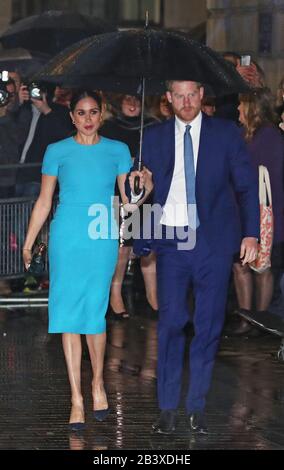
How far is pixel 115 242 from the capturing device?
10.0 meters

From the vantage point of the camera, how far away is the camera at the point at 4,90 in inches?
652

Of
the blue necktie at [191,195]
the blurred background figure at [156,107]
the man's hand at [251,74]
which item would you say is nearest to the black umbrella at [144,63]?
the blue necktie at [191,195]

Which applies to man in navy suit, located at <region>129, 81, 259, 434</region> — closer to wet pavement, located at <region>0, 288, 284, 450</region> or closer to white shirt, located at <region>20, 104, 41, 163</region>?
wet pavement, located at <region>0, 288, 284, 450</region>

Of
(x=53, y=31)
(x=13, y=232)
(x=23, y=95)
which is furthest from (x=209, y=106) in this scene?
(x=53, y=31)

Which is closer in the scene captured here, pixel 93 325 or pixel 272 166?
pixel 93 325

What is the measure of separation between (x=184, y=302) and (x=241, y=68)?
4881 millimetres

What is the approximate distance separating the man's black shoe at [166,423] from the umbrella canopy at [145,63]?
1.99 m

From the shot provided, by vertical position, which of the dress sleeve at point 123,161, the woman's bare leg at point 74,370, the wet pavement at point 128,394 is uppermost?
the dress sleeve at point 123,161

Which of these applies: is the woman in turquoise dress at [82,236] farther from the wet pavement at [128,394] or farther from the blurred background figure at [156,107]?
the blurred background figure at [156,107]

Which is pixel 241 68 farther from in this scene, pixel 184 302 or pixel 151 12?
pixel 151 12

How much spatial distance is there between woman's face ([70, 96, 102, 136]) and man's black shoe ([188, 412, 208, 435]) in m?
1.85

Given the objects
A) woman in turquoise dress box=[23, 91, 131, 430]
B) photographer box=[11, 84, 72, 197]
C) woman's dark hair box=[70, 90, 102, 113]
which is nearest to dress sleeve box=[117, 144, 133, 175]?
woman in turquoise dress box=[23, 91, 131, 430]
